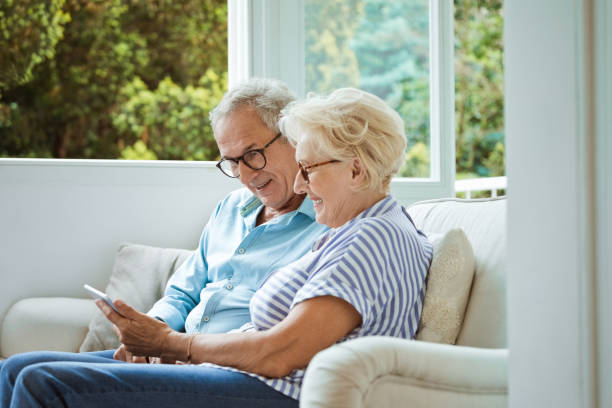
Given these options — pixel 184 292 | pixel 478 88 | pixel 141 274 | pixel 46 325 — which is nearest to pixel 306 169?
pixel 184 292

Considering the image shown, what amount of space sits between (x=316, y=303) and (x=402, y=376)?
23cm

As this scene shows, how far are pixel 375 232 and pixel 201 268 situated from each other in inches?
34.1

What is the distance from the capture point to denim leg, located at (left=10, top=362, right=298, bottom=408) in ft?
4.00

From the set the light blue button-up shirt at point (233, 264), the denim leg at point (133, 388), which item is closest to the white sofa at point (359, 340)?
the denim leg at point (133, 388)

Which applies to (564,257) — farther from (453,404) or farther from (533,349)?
(453,404)

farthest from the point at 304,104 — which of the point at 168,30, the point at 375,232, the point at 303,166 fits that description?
the point at 168,30

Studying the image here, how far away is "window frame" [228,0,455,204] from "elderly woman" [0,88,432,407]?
129 cm

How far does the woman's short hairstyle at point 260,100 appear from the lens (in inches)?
73.6

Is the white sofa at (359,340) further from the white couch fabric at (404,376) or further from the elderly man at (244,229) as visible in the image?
the elderly man at (244,229)

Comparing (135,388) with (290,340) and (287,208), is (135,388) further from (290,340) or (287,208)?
(287,208)

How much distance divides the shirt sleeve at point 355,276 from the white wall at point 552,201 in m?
0.39

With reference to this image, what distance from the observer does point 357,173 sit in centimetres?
146

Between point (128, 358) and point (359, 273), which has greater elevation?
point (359, 273)

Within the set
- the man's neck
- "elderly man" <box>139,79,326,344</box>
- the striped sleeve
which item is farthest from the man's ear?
the man's neck
